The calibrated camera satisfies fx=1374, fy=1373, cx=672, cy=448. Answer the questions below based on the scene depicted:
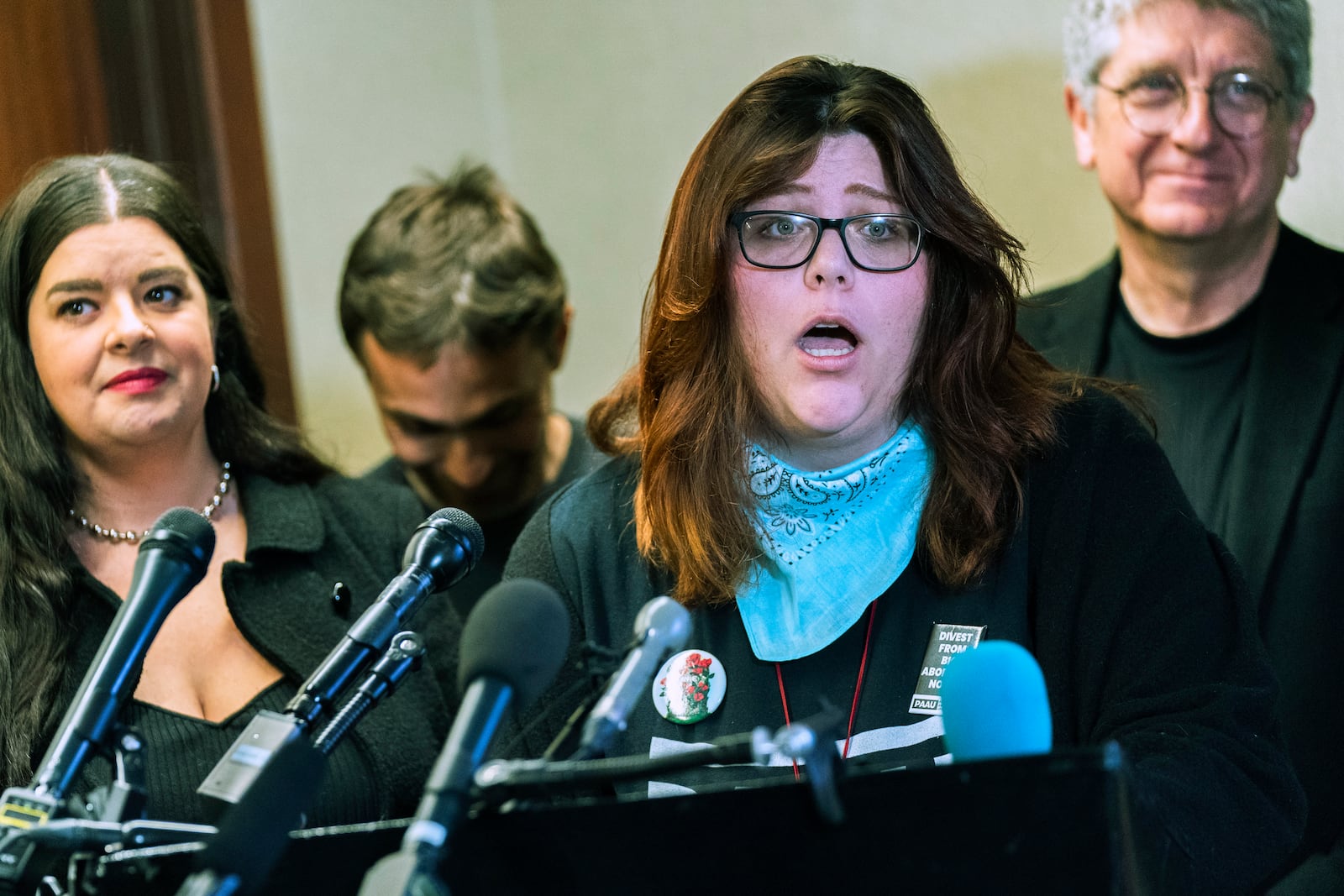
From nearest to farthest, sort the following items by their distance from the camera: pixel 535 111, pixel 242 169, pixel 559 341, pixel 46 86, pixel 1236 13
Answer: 1. pixel 1236 13
2. pixel 559 341
3. pixel 46 86
4. pixel 242 169
5. pixel 535 111

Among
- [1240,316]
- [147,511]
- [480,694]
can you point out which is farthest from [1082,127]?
[480,694]

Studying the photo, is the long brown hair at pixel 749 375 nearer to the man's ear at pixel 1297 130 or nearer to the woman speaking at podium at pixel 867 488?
the woman speaking at podium at pixel 867 488

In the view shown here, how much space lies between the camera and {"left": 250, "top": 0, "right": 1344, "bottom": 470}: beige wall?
120 inches

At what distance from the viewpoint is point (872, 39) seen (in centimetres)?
287

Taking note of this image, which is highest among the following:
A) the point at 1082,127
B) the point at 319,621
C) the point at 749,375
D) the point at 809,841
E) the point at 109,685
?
the point at 1082,127

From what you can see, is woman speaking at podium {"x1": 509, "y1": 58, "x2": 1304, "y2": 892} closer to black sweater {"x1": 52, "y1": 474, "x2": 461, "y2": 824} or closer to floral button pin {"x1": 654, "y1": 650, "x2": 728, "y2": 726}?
floral button pin {"x1": 654, "y1": 650, "x2": 728, "y2": 726}

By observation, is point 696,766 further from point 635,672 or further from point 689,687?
point 689,687

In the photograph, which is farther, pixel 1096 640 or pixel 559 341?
pixel 559 341

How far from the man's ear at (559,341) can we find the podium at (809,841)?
69.4 inches

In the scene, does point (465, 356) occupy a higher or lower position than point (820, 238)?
lower

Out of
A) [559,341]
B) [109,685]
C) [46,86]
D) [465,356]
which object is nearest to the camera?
[109,685]

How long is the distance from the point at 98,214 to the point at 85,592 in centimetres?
58

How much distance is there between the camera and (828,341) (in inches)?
65.4

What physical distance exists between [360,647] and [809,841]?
41cm
